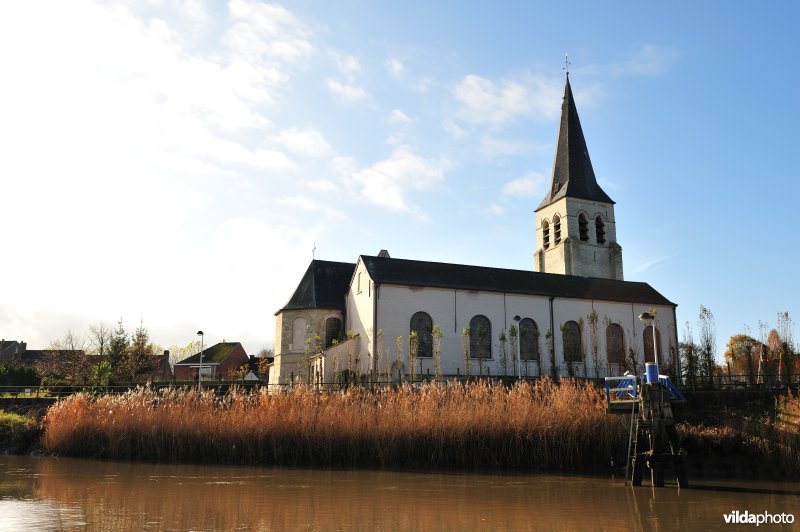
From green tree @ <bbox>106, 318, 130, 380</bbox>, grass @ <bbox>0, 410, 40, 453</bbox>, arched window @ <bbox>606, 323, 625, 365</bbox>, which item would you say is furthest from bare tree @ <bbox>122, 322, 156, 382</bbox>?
arched window @ <bbox>606, 323, 625, 365</bbox>

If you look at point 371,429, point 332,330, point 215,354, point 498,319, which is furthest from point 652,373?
point 215,354

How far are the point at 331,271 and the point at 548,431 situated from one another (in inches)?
878

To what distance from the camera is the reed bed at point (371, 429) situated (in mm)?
17250

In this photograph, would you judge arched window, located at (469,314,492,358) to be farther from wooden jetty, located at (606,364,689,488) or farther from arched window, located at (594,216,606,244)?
wooden jetty, located at (606,364,689,488)

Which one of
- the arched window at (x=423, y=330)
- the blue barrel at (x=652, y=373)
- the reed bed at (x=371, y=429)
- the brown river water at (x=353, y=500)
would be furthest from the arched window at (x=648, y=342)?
the blue barrel at (x=652, y=373)

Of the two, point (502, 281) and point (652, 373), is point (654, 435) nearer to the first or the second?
point (652, 373)

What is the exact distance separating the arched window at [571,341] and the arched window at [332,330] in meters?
12.0

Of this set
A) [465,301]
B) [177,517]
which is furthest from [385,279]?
[177,517]

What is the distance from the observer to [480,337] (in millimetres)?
33594

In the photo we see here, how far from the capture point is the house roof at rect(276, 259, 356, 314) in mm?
35531

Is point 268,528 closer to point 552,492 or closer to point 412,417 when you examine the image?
point 552,492

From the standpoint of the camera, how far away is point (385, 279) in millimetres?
32438

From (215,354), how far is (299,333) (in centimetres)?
3535

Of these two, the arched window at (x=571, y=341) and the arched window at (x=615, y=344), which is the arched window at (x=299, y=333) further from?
the arched window at (x=615, y=344)
